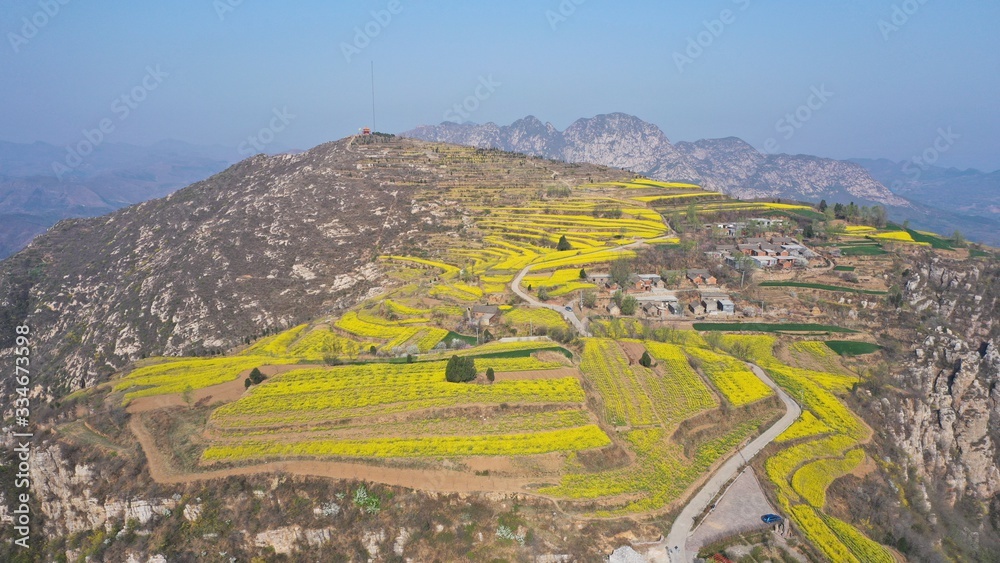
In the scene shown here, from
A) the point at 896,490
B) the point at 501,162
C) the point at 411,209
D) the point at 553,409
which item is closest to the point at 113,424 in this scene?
the point at 553,409

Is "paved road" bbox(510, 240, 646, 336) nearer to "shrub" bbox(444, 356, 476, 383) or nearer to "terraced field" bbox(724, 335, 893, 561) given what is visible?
"shrub" bbox(444, 356, 476, 383)

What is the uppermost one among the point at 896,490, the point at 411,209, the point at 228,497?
the point at 411,209

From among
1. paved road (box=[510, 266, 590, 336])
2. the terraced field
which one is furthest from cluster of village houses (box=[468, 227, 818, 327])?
the terraced field

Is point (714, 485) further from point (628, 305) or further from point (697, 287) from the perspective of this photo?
point (697, 287)

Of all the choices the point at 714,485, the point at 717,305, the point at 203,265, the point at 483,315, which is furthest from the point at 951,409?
the point at 203,265

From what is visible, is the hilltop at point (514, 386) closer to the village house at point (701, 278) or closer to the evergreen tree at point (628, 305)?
the evergreen tree at point (628, 305)

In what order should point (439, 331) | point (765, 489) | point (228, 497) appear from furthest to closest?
point (439, 331), point (765, 489), point (228, 497)

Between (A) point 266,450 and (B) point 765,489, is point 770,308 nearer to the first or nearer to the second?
(B) point 765,489
